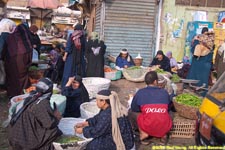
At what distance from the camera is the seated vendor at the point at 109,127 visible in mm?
3932

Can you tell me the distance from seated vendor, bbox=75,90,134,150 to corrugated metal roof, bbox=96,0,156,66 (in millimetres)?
7528

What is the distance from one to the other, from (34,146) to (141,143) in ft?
6.29

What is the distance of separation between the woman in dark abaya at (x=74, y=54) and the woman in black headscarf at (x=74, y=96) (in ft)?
5.25

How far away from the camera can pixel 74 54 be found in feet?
24.0

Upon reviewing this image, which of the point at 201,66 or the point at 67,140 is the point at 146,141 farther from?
the point at 201,66

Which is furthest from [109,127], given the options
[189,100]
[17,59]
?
[17,59]

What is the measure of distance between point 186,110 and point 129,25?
668 cm

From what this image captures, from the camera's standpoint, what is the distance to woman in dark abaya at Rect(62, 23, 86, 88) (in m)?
7.19

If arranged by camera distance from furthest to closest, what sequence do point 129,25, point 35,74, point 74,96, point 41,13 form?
point 41,13 → point 129,25 → point 35,74 → point 74,96

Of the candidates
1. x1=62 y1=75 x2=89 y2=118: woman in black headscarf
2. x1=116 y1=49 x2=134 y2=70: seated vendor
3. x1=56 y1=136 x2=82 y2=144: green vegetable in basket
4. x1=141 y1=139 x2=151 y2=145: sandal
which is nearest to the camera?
x1=56 y1=136 x2=82 y2=144: green vegetable in basket

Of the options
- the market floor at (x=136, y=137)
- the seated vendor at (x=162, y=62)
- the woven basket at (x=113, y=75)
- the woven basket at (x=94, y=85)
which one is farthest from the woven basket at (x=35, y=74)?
the seated vendor at (x=162, y=62)


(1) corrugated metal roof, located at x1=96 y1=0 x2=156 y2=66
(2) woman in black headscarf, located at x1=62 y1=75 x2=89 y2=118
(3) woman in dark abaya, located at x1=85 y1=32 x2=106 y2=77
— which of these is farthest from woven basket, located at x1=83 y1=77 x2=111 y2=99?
(1) corrugated metal roof, located at x1=96 y1=0 x2=156 y2=66

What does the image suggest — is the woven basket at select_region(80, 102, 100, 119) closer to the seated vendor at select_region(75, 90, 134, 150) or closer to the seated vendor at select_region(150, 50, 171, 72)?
the seated vendor at select_region(75, 90, 134, 150)

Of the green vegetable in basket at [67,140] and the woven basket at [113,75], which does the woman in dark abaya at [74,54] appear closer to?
the woven basket at [113,75]
